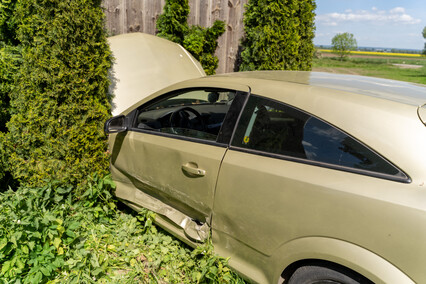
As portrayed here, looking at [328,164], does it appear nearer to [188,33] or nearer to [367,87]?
[367,87]

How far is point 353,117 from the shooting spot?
65.8 inches

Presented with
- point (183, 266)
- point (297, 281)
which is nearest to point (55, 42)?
point (183, 266)

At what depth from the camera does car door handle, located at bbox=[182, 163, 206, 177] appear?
2.23m

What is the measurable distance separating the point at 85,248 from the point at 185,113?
149 centimetres

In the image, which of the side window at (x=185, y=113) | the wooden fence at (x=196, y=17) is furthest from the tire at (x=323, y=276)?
the wooden fence at (x=196, y=17)

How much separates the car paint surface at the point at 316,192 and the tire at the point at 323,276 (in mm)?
71

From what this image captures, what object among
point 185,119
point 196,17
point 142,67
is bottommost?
point 185,119

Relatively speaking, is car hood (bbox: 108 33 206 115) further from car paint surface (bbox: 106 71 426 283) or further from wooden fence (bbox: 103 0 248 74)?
car paint surface (bbox: 106 71 426 283)

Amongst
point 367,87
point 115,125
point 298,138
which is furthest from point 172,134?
point 367,87

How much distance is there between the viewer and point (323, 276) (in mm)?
1665

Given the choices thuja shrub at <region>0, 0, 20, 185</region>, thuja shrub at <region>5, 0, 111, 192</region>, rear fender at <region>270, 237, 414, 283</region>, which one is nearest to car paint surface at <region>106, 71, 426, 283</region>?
rear fender at <region>270, 237, 414, 283</region>

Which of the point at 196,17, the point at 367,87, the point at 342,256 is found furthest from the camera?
the point at 196,17

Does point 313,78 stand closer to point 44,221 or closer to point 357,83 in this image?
point 357,83

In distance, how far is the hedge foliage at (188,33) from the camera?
5963 millimetres
